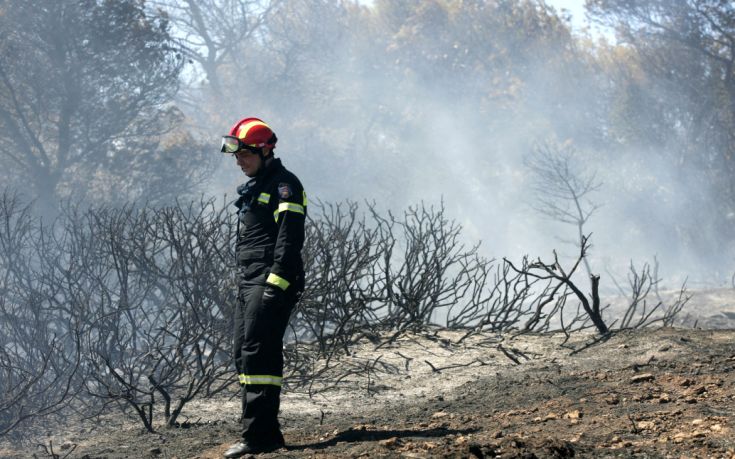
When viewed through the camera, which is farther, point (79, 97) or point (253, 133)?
point (79, 97)

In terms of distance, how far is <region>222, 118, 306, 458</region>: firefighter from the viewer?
477cm

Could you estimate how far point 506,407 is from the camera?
19.7 feet

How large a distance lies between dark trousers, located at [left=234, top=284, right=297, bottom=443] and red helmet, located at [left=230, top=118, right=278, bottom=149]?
2.71 feet

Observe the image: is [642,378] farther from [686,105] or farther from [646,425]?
[686,105]

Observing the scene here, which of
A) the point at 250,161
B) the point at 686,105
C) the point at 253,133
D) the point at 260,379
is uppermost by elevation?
the point at 686,105

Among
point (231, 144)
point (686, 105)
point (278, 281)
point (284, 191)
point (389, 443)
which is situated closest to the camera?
point (389, 443)

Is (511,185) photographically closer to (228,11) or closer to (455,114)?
(455,114)

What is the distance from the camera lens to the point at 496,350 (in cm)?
847

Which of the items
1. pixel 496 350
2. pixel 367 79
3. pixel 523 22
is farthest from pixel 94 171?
pixel 523 22

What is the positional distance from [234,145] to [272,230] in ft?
1.70

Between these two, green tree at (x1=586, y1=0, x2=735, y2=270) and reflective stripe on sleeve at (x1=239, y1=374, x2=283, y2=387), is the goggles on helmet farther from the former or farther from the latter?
green tree at (x1=586, y1=0, x2=735, y2=270)

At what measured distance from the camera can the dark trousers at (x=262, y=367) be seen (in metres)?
4.77

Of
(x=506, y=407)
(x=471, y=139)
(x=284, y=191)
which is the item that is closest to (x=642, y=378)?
(x=506, y=407)

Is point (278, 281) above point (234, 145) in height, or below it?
below
